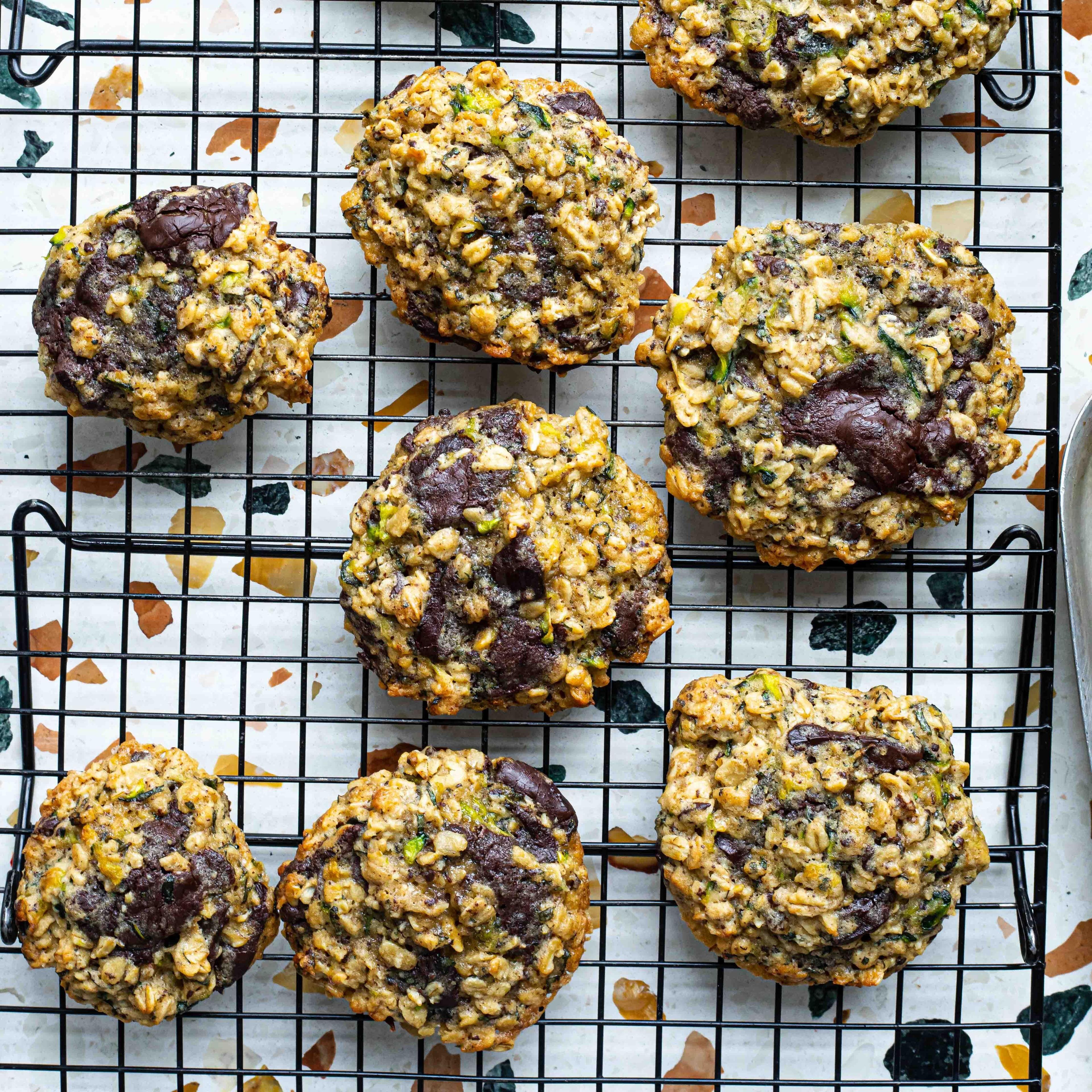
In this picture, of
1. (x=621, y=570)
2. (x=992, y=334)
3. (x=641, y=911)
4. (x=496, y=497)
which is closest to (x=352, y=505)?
(x=496, y=497)

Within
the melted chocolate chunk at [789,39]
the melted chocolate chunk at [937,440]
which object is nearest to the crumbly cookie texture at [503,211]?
the melted chocolate chunk at [789,39]

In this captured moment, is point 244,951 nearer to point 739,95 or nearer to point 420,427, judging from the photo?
point 420,427

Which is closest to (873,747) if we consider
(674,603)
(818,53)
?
(674,603)

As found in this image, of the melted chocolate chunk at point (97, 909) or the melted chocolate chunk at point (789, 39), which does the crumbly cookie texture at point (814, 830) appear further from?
the melted chocolate chunk at point (789, 39)

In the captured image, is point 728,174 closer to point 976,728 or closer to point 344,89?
point 344,89

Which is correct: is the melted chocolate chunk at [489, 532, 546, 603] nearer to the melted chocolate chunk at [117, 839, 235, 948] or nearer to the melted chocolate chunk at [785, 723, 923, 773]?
the melted chocolate chunk at [785, 723, 923, 773]
